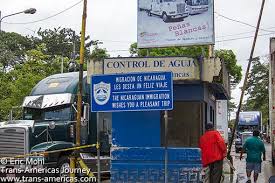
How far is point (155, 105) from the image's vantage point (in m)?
8.43

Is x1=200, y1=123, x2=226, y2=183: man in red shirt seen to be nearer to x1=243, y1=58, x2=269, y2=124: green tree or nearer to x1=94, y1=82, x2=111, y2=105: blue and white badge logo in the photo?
x1=94, y1=82, x2=111, y2=105: blue and white badge logo

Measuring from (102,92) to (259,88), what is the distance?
6243 cm

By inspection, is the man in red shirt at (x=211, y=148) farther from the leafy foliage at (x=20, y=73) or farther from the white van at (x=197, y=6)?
the leafy foliage at (x=20, y=73)

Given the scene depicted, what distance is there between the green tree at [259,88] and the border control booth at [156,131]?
5853 centimetres

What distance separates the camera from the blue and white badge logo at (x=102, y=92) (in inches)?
347

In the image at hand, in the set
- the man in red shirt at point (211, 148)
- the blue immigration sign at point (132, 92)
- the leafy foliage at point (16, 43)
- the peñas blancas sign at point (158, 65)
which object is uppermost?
the leafy foliage at point (16, 43)

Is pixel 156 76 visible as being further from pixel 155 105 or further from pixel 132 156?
pixel 132 156

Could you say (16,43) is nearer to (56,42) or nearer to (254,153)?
(56,42)

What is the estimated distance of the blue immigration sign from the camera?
27.7ft

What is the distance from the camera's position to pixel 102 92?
8.88 meters

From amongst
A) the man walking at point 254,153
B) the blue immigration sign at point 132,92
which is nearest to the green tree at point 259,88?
the man walking at point 254,153

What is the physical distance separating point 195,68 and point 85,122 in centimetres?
442

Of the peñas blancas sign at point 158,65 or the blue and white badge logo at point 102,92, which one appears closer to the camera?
the blue and white badge logo at point 102,92

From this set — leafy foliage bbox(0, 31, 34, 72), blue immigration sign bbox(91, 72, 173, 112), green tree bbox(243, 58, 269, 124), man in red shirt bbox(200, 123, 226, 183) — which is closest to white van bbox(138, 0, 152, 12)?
man in red shirt bbox(200, 123, 226, 183)
